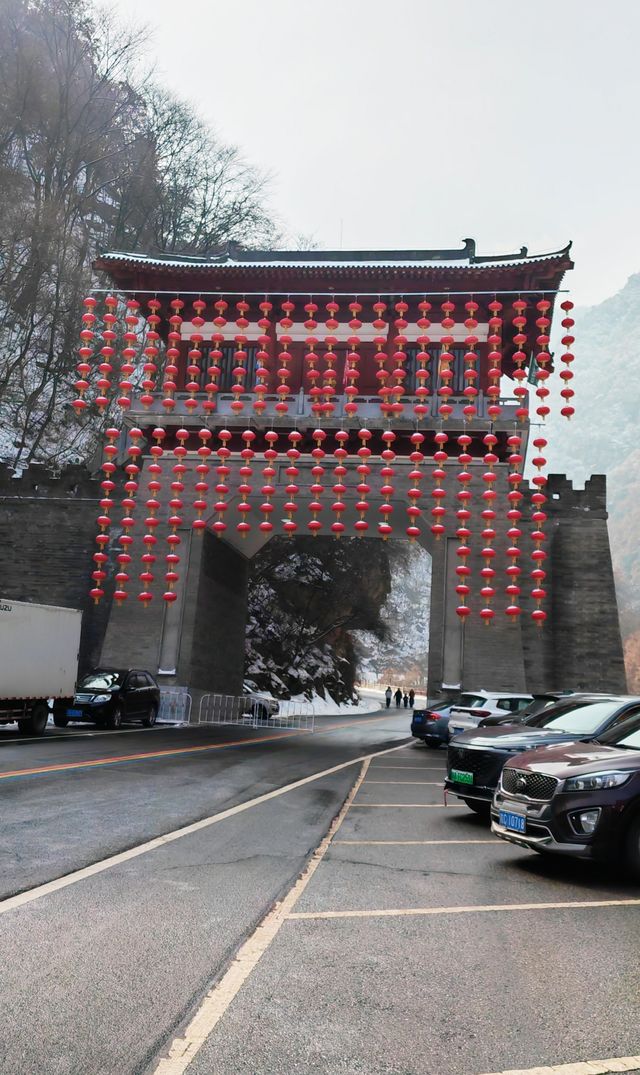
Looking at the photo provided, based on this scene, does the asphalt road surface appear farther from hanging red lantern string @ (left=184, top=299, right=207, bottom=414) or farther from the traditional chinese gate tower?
the traditional chinese gate tower

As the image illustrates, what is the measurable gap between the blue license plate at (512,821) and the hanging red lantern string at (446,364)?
1621 cm

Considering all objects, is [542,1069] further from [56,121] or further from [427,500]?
[56,121]

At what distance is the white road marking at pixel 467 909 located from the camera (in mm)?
5178

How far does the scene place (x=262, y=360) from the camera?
977 inches

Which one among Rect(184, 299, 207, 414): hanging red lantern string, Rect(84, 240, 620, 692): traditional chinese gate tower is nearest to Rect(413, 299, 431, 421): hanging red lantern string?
Rect(84, 240, 620, 692): traditional chinese gate tower

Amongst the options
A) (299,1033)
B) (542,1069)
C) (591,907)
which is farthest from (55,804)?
(542,1069)

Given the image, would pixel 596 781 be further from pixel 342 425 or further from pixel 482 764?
pixel 342 425

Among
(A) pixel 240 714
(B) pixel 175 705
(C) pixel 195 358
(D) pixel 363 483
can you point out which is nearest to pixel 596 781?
(D) pixel 363 483

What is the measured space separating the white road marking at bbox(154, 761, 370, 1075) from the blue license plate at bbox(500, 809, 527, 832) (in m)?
1.86

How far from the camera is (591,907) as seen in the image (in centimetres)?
587

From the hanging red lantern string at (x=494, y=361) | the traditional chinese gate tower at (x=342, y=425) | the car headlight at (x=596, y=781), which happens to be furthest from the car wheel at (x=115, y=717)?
the car headlight at (x=596, y=781)

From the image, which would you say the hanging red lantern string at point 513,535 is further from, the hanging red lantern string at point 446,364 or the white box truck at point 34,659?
the white box truck at point 34,659

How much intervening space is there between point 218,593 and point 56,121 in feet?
67.1

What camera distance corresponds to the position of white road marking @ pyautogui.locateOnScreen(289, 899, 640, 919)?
204 inches
